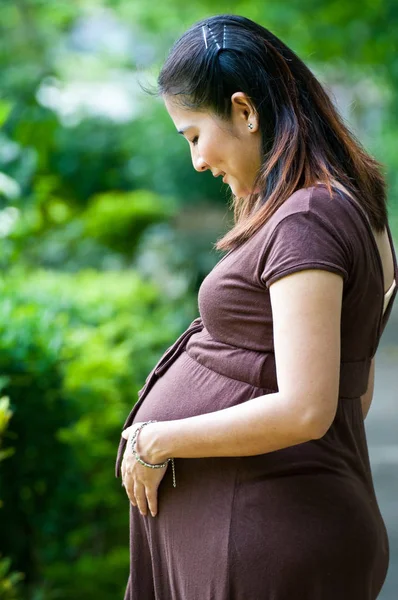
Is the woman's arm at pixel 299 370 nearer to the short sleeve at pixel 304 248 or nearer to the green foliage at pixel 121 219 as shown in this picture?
the short sleeve at pixel 304 248

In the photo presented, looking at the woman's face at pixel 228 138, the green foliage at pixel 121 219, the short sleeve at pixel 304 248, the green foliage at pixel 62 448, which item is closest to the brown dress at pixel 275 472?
the short sleeve at pixel 304 248

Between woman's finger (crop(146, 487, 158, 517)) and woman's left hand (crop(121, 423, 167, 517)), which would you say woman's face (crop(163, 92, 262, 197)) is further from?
woman's finger (crop(146, 487, 158, 517))

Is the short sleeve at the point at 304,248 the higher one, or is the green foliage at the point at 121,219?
the green foliage at the point at 121,219

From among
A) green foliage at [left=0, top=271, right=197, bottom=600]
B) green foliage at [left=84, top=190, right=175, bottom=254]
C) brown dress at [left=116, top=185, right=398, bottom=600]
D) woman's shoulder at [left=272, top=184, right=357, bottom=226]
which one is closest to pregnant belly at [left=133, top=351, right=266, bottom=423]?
brown dress at [left=116, top=185, right=398, bottom=600]

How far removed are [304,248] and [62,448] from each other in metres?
2.53

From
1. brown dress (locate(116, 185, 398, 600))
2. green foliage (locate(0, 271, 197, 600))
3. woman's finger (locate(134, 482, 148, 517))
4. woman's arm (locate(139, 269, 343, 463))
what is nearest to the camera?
woman's arm (locate(139, 269, 343, 463))

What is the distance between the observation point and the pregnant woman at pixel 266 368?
1958 millimetres

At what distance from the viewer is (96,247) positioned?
11.1 meters

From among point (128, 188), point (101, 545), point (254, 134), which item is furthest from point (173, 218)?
point (254, 134)

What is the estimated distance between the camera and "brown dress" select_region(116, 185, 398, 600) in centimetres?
199

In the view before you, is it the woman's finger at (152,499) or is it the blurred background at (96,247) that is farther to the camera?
the blurred background at (96,247)

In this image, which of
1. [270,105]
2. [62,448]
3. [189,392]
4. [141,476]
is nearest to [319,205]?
[270,105]

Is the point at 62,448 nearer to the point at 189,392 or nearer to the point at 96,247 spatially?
the point at 189,392

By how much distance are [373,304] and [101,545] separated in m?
3.35
